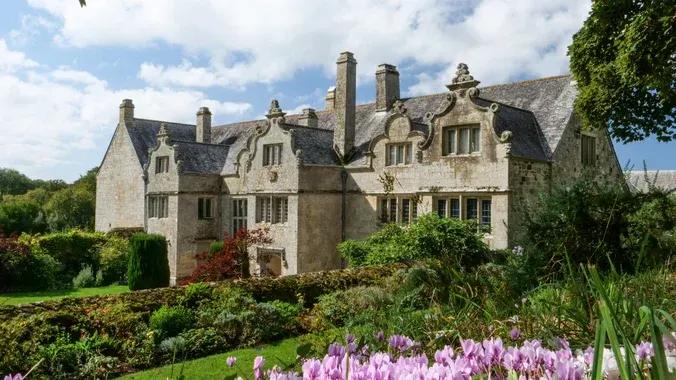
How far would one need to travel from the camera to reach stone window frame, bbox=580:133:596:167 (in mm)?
20594

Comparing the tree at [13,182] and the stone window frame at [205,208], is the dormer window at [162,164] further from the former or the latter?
the tree at [13,182]

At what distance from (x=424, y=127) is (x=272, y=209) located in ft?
23.8

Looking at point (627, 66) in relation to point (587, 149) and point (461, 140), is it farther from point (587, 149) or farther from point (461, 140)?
point (587, 149)

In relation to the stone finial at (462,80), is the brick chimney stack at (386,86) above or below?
above

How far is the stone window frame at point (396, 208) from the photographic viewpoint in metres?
20.6

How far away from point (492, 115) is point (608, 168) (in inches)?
324

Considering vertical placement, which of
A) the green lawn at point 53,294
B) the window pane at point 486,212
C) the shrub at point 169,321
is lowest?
the green lawn at point 53,294

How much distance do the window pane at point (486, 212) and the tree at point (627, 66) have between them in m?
3.98

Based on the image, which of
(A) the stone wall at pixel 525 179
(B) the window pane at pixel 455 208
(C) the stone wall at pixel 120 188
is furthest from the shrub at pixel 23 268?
(A) the stone wall at pixel 525 179

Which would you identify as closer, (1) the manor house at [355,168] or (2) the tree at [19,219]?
(1) the manor house at [355,168]

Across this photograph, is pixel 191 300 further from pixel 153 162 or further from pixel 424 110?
pixel 153 162

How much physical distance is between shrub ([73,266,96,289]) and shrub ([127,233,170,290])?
3.54 m

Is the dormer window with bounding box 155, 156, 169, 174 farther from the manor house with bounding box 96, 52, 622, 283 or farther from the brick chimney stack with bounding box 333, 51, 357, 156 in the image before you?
the brick chimney stack with bounding box 333, 51, 357, 156

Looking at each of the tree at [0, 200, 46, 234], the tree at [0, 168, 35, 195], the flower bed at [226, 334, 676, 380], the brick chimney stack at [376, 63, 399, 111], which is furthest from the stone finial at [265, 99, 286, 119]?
the tree at [0, 168, 35, 195]
